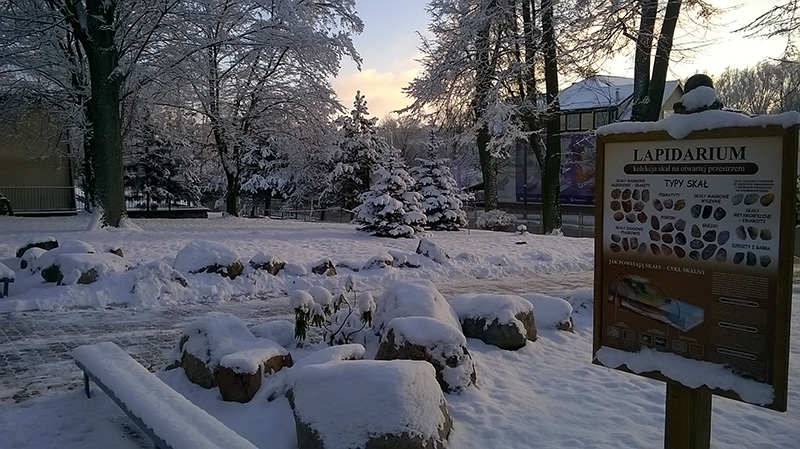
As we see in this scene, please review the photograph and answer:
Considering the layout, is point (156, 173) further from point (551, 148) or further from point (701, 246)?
point (701, 246)

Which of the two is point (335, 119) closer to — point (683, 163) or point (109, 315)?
point (109, 315)

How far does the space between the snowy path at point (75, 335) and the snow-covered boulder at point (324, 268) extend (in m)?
1.45

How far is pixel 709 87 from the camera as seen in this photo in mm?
3484

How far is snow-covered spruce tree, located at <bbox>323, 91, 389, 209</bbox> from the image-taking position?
3266 cm

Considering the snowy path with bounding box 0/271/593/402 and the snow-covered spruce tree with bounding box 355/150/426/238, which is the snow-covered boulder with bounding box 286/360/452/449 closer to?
the snowy path with bounding box 0/271/593/402

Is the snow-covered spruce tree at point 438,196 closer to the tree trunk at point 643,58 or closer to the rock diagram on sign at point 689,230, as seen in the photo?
the tree trunk at point 643,58

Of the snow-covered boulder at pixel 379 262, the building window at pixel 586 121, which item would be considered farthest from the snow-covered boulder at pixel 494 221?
the building window at pixel 586 121

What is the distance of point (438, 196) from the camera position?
74.2ft

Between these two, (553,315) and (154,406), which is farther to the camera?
(553,315)

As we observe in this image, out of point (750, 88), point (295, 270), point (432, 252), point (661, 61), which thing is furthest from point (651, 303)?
point (750, 88)

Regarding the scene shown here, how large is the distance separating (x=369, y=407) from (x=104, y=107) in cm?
1370

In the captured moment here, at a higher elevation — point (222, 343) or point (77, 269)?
point (77, 269)

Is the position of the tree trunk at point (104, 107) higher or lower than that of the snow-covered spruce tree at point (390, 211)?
higher

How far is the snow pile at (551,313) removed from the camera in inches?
294
